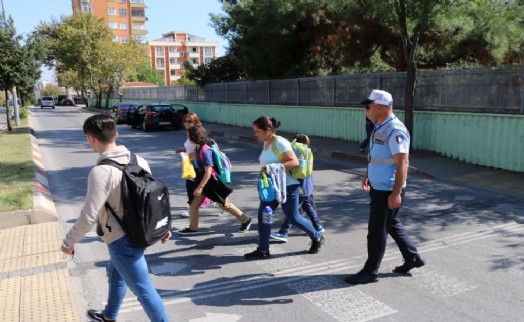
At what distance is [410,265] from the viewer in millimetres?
4613

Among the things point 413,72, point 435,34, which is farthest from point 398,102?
point 435,34

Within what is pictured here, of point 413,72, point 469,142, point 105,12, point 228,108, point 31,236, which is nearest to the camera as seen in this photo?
point 31,236

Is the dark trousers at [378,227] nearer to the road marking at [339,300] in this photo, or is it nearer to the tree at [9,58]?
the road marking at [339,300]

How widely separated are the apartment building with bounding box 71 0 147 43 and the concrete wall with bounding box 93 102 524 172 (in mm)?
90860

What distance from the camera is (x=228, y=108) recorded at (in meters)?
25.3

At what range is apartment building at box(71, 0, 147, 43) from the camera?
339 feet

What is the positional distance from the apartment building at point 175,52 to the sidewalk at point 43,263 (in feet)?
370

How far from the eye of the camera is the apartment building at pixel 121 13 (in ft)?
339

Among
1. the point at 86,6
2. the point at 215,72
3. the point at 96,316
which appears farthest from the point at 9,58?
the point at 86,6

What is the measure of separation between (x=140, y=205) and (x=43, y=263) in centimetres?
283

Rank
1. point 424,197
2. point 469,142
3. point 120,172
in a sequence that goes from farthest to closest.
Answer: point 469,142, point 424,197, point 120,172

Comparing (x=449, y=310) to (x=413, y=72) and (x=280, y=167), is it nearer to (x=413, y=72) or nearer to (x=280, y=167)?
(x=280, y=167)

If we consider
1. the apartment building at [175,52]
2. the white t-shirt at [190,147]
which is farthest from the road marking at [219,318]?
the apartment building at [175,52]

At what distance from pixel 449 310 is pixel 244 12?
19.7m
